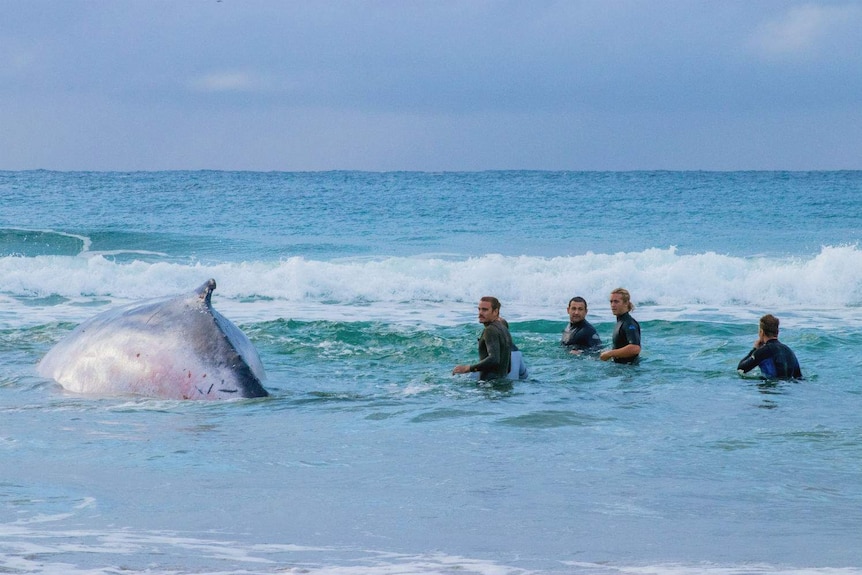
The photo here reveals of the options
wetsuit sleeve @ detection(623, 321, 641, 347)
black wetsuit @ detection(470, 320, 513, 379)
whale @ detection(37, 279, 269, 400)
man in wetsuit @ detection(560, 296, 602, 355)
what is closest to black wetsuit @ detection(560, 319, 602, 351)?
man in wetsuit @ detection(560, 296, 602, 355)

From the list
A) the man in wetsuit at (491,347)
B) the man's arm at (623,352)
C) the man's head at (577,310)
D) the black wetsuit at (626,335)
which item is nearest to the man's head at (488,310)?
the man in wetsuit at (491,347)

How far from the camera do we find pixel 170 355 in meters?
8.70

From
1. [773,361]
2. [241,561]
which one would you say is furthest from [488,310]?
[241,561]

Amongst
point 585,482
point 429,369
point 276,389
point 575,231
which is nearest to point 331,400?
point 276,389

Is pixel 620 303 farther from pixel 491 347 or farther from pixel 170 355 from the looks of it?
pixel 170 355

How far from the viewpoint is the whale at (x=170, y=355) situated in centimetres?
867

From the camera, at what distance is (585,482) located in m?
7.09

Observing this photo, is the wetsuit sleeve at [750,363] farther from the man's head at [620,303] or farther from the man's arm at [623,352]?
the man's head at [620,303]

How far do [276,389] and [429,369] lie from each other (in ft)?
8.28

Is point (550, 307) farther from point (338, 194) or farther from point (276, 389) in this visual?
point (338, 194)

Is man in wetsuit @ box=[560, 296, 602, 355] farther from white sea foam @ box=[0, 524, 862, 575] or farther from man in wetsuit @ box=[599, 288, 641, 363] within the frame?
white sea foam @ box=[0, 524, 862, 575]

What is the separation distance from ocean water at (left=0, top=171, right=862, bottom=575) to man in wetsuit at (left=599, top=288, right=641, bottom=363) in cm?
19

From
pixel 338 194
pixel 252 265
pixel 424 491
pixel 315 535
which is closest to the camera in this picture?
pixel 315 535

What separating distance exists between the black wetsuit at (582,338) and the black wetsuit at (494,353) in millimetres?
2492
